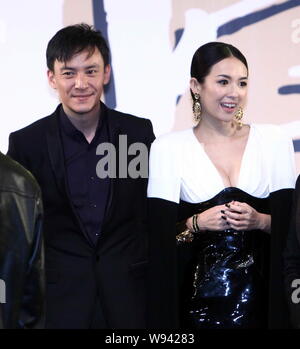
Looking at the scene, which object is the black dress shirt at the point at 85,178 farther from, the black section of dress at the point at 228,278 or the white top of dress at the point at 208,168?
the black section of dress at the point at 228,278

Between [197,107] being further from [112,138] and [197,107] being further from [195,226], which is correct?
[195,226]

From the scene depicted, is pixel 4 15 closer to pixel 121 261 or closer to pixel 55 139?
pixel 55 139

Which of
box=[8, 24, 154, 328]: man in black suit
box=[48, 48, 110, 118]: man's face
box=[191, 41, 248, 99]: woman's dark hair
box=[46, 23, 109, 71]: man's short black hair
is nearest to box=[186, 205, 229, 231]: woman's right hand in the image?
box=[8, 24, 154, 328]: man in black suit

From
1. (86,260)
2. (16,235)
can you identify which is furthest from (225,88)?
(16,235)

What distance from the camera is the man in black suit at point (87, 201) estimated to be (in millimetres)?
3135

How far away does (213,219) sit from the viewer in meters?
3.01

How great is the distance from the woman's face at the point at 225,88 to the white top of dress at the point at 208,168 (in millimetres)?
136

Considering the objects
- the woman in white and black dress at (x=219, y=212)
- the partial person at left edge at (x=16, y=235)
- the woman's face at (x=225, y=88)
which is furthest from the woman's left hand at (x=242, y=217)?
the partial person at left edge at (x=16, y=235)

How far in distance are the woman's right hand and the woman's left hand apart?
2cm

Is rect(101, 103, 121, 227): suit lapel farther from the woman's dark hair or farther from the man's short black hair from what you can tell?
the woman's dark hair

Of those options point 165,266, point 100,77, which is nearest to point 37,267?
point 165,266

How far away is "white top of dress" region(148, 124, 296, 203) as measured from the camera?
3.10 meters

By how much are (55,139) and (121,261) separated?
559 mm

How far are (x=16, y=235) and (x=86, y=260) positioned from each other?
3.57 ft
